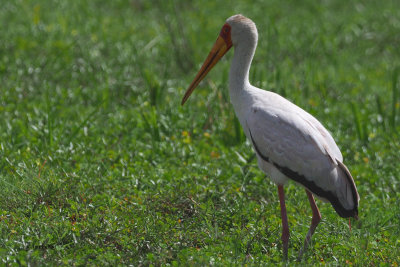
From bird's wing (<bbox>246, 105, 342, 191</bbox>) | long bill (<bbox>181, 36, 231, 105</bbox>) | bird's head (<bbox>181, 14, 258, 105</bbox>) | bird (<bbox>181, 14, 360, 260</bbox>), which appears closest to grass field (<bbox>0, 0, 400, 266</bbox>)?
bird (<bbox>181, 14, 360, 260</bbox>)

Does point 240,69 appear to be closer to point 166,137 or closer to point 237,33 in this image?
point 237,33

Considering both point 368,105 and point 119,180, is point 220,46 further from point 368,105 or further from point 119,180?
point 368,105

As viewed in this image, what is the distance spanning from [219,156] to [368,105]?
218 cm

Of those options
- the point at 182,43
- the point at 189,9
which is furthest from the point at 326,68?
the point at 189,9

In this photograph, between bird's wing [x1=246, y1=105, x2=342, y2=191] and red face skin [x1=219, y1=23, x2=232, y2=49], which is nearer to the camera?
bird's wing [x1=246, y1=105, x2=342, y2=191]

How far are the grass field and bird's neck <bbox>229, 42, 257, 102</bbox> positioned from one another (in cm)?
84

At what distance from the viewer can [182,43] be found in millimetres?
8188

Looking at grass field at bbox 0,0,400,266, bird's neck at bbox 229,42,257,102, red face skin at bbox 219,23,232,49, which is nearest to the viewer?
grass field at bbox 0,0,400,266

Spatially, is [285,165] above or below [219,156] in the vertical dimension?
above

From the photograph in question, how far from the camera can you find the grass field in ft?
13.6

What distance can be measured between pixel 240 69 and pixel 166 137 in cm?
143

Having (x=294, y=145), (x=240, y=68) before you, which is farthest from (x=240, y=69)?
(x=294, y=145)

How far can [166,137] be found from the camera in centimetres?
582

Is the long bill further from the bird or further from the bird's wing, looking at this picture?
the bird's wing
